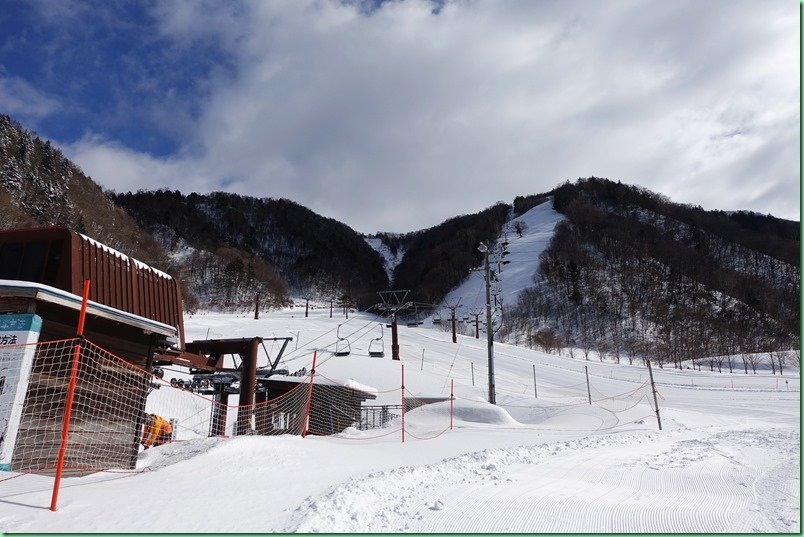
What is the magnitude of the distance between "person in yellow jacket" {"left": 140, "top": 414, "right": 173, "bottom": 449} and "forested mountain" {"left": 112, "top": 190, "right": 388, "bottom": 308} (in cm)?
9481

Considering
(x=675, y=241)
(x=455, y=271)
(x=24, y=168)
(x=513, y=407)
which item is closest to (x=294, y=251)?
(x=455, y=271)

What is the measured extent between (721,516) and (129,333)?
9.93 m

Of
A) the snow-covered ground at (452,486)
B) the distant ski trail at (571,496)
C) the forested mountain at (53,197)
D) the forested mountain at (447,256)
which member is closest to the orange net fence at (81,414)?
the snow-covered ground at (452,486)

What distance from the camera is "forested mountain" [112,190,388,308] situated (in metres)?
125

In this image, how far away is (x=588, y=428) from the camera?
603 inches

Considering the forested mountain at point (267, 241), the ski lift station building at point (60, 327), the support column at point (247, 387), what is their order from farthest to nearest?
1. the forested mountain at point (267, 241)
2. the support column at point (247, 387)
3. the ski lift station building at point (60, 327)

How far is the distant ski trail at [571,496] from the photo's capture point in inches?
186

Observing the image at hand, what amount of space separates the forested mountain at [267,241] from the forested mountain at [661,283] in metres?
50.7

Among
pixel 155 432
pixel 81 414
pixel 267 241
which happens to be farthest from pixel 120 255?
pixel 267 241

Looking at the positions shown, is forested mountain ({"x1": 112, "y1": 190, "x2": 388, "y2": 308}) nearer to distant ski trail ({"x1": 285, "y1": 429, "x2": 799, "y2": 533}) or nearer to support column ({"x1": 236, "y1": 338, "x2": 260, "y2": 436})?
support column ({"x1": 236, "y1": 338, "x2": 260, "y2": 436})

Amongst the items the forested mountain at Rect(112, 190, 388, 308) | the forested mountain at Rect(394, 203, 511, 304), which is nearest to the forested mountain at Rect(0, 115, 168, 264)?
the forested mountain at Rect(112, 190, 388, 308)

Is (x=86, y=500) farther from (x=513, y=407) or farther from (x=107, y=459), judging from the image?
(x=513, y=407)

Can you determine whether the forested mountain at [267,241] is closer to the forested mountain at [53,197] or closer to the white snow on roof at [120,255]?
the forested mountain at [53,197]

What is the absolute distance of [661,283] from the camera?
4154 inches
